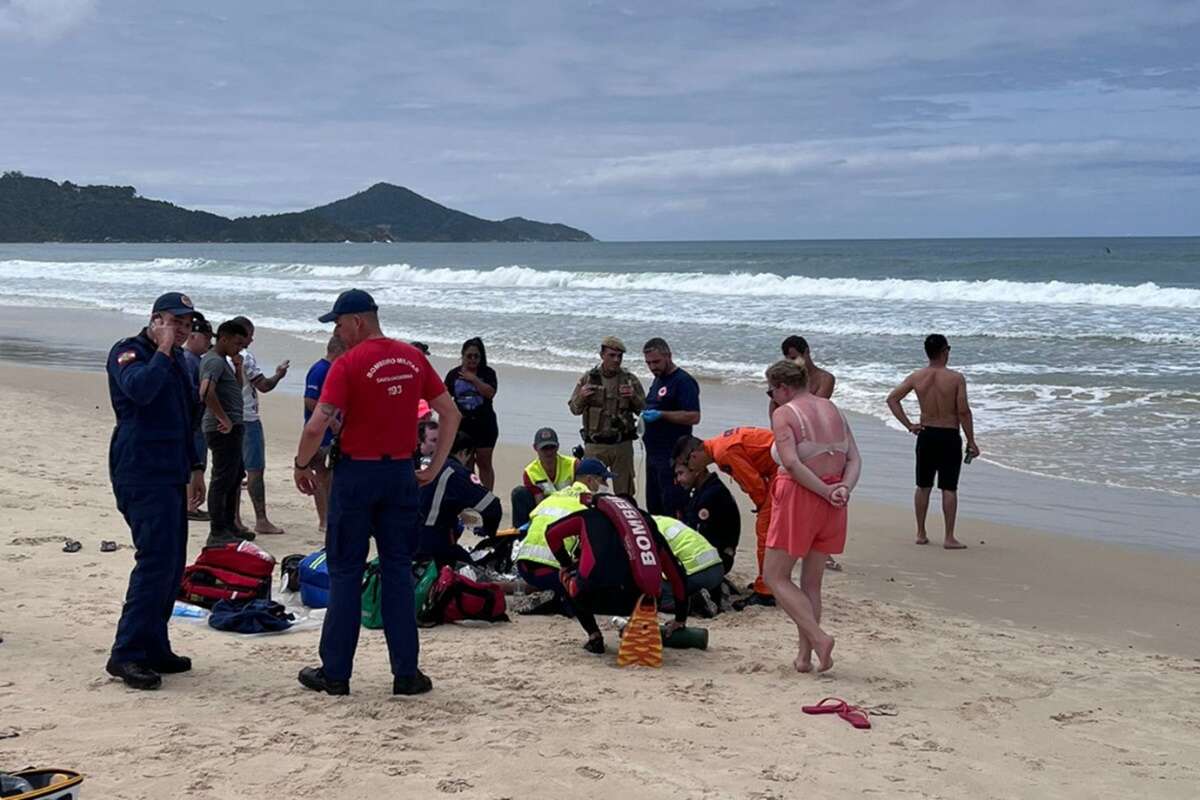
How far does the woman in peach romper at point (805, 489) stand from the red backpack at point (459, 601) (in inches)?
63.6

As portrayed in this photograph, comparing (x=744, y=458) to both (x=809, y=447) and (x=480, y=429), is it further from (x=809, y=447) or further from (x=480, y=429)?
(x=480, y=429)

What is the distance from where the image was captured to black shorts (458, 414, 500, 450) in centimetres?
931

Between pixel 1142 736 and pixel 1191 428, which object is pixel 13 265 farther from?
pixel 1142 736

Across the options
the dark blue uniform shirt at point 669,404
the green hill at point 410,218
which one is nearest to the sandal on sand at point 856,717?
the dark blue uniform shirt at point 669,404

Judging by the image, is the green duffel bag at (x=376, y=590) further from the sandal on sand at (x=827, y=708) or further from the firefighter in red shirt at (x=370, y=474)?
the sandal on sand at (x=827, y=708)

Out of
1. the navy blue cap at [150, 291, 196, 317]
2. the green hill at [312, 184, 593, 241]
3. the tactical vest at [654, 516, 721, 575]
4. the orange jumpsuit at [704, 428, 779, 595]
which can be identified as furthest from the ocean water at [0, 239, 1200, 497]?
the green hill at [312, 184, 593, 241]

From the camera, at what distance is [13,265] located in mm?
67125

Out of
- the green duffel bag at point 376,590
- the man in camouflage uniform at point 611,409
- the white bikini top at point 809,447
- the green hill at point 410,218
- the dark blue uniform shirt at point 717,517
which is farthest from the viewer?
the green hill at point 410,218

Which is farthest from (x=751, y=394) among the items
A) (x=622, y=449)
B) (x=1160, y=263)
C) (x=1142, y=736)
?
(x=1160, y=263)

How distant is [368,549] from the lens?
17.7ft

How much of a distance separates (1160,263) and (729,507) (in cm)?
6596

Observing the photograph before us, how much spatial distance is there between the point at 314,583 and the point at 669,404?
269 centimetres

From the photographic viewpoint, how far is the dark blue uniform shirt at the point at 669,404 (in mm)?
8469

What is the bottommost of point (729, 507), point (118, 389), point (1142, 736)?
point (1142, 736)
